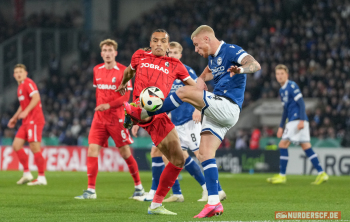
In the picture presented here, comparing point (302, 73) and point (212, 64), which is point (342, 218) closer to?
point (212, 64)

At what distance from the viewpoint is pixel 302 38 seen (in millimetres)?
23969

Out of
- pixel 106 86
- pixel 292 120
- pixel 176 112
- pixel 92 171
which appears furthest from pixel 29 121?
pixel 292 120

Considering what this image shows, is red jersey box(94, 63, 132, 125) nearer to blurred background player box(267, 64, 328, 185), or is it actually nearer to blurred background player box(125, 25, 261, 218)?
blurred background player box(125, 25, 261, 218)

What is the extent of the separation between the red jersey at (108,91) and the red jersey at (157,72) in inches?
83.2

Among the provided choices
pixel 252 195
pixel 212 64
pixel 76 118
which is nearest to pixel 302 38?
pixel 76 118

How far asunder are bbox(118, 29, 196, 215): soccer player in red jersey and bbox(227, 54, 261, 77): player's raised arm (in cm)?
87

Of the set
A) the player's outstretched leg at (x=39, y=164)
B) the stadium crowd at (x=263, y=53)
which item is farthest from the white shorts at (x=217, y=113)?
the stadium crowd at (x=263, y=53)

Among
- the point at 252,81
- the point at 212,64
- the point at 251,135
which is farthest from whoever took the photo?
the point at 252,81

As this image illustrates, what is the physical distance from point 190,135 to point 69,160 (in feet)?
35.6

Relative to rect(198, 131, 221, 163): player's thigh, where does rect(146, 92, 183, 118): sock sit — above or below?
above

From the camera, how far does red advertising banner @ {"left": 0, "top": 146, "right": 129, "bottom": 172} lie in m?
18.6

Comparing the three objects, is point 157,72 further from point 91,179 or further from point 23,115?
point 23,115

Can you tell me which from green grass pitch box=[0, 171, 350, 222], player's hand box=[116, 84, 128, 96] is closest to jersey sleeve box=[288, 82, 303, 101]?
green grass pitch box=[0, 171, 350, 222]

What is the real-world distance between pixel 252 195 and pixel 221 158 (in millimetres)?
8480
